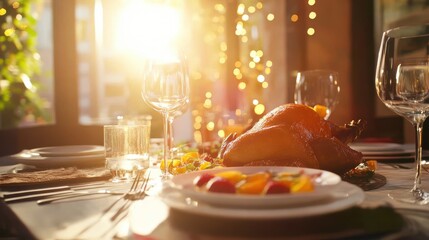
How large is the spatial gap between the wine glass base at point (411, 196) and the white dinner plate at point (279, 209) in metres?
0.20

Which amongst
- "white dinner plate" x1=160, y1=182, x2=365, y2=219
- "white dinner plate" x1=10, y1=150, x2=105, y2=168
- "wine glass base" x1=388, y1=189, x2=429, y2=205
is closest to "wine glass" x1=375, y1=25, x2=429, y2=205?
"wine glass base" x1=388, y1=189, x2=429, y2=205

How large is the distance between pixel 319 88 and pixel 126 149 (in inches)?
30.5

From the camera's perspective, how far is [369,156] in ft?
5.05

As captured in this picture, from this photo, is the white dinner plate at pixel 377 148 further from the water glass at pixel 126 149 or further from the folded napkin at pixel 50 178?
the folded napkin at pixel 50 178

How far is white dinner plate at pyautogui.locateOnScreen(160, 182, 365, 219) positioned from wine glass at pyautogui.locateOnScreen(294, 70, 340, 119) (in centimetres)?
97

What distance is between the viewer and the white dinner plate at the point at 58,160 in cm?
139

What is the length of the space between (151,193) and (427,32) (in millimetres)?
677

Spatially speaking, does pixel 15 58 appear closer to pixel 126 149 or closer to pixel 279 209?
pixel 126 149

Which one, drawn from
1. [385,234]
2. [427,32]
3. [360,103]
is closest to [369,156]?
[427,32]

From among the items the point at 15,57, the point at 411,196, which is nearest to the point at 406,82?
the point at 411,196

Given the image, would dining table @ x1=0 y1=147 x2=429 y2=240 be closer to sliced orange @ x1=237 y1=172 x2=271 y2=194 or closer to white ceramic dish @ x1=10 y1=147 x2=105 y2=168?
sliced orange @ x1=237 y1=172 x2=271 y2=194

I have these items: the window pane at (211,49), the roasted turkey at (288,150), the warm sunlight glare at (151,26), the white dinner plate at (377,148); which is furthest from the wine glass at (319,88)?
the warm sunlight glare at (151,26)

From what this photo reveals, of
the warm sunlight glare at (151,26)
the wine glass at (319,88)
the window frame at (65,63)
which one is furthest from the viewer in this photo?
the warm sunlight glare at (151,26)

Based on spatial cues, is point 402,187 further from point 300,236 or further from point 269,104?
point 269,104
